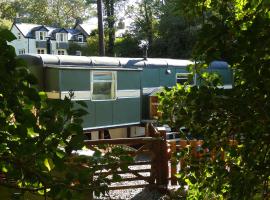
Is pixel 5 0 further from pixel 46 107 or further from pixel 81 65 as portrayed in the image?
pixel 46 107

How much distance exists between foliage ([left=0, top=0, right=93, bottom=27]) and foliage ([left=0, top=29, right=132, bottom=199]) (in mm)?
51230

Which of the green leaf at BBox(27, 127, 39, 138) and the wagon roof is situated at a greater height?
the wagon roof

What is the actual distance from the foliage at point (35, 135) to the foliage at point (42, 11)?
168ft

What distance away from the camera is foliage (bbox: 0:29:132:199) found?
1.12 m

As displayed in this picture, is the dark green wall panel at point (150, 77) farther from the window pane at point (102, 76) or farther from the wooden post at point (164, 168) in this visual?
the wooden post at point (164, 168)

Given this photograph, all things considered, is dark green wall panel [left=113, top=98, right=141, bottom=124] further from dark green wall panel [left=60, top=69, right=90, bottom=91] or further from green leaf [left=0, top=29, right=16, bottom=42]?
green leaf [left=0, top=29, right=16, bottom=42]

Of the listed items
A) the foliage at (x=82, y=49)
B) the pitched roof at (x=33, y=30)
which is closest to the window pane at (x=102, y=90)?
the foliage at (x=82, y=49)

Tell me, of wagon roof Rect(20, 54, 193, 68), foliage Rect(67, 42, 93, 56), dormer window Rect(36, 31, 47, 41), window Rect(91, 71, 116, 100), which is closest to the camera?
wagon roof Rect(20, 54, 193, 68)

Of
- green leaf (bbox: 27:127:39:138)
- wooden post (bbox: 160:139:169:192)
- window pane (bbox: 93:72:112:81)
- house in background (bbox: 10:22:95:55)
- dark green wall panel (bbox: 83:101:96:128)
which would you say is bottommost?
wooden post (bbox: 160:139:169:192)

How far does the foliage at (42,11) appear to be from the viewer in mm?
52188

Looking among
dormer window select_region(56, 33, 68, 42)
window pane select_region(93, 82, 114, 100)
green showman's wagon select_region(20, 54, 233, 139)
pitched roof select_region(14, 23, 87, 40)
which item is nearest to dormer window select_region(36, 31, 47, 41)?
pitched roof select_region(14, 23, 87, 40)

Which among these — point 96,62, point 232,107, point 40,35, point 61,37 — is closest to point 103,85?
point 96,62

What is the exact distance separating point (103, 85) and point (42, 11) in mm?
42897

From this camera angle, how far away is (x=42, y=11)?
53.3m
